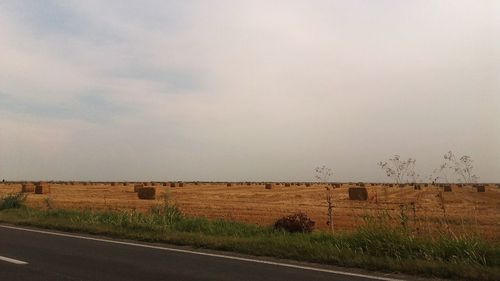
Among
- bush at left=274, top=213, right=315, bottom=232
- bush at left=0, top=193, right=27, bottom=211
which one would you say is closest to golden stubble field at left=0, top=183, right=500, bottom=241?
bush at left=274, top=213, right=315, bottom=232

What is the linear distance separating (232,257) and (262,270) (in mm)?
1532

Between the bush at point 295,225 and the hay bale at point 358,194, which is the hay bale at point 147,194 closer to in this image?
the hay bale at point 358,194

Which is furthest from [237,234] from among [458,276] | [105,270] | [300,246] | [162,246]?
[458,276]

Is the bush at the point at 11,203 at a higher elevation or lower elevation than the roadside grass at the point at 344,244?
higher

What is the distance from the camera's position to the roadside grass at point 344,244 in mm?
8391

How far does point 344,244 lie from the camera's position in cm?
1028

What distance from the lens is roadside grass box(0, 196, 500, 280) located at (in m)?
8.39

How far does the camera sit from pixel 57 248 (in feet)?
36.7

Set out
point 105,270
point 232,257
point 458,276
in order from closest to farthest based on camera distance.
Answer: point 458,276
point 105,270
point 232,257

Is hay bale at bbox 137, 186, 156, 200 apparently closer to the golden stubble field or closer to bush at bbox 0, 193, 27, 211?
the golden stubble field

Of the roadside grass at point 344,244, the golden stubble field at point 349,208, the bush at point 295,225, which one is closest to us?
the roadside grass at point 344,244

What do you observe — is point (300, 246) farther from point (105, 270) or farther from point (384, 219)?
point (105, 270)

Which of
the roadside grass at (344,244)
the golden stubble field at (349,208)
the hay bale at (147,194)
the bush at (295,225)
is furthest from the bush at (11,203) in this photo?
the hay bale at (147,194)

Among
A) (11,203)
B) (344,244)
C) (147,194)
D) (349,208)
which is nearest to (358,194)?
(349,208)
